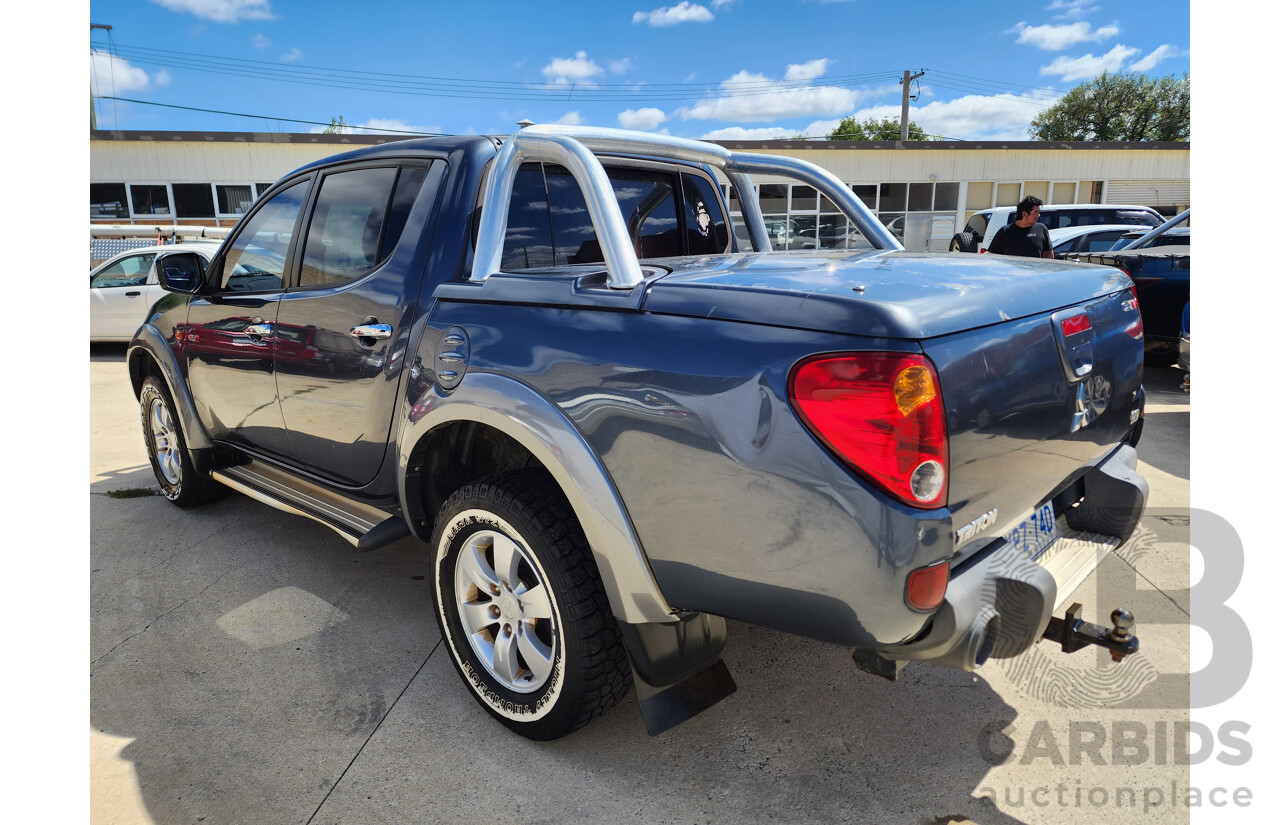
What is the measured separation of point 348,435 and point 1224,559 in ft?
12.4

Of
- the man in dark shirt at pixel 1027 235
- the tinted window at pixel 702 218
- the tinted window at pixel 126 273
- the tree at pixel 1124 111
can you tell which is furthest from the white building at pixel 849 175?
the tree at pixel 1124 111

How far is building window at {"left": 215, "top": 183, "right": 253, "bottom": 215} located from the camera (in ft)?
76.1

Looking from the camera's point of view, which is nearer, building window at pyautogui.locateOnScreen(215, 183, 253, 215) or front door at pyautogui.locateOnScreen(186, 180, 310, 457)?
front door at pyautogui.locateOnScreen(186, 180, 310, 457)

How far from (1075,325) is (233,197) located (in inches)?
1017

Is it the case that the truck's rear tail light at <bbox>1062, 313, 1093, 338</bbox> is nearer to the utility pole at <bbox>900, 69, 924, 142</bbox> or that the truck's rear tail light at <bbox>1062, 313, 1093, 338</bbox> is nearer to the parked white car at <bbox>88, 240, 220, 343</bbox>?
the parked white car at <bbox>88, 240, 220, 343</bbox>

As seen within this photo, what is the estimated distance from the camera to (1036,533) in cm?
216

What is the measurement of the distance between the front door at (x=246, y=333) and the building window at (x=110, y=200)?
24.0 meters

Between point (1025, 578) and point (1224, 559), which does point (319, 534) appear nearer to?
point (1025, 578)

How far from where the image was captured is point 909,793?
7.11ft

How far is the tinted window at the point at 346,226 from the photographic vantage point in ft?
9.78

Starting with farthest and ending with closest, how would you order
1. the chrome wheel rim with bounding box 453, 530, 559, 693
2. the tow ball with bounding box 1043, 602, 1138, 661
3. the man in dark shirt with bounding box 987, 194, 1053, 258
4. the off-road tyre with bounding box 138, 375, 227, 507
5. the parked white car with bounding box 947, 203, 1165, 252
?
the parked white car with bounding box 947, 203, 1165, 252, the man in dark shirt with bounding box 987, 194, 1053, 258, the off-road tyre with bounding box 138, 375, 227, 507, the chrome wheel rim with bounding box 453, 530, 559, 693, the tow ball with bounding box 1043, 602, 1138, 661

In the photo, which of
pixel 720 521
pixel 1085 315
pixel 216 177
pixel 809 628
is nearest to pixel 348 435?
pixel 720 521

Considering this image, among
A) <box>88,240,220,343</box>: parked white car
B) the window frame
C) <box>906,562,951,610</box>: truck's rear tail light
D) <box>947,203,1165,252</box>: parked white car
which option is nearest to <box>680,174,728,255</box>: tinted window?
<box>906,562,951,610</box>: truck's rear tail light

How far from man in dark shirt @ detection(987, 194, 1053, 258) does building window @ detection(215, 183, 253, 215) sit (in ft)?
73.4
